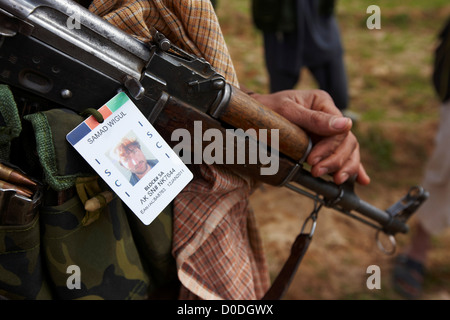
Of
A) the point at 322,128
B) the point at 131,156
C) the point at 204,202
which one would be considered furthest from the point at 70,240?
the point at 322,128

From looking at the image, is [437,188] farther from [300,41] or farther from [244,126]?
[244,126]

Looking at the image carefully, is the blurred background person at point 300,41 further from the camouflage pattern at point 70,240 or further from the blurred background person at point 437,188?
the camouflage pattern at point 70,240

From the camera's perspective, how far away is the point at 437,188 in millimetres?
2217

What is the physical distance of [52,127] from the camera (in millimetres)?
753

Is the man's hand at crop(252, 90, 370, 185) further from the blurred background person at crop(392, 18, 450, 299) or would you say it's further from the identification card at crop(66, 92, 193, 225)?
the blurred background person at crop(392, 18, 450, 299)

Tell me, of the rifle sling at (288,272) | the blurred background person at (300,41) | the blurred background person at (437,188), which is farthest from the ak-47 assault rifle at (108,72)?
the blurred background person at (300,41)

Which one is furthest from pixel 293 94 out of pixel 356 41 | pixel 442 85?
pixel 356 41

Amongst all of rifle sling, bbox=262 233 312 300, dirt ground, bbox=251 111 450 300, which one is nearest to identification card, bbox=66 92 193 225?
rifle sling, bbox=262 233 312 300

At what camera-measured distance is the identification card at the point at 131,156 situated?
78 centimetres

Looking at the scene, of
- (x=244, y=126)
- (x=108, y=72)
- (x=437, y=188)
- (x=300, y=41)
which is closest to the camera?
(x=108, y=72)

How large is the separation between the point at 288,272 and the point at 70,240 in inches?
23.8

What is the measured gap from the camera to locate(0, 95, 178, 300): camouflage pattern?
761 millimetres

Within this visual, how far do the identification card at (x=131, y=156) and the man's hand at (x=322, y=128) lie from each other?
346 millimetres

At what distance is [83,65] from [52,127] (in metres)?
0.12
